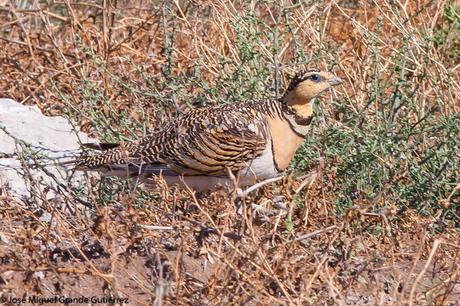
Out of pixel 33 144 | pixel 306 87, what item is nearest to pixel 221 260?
pixel 306 87

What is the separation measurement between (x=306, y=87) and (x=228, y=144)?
0.50 m

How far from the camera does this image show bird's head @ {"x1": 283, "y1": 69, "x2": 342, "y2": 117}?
17.7ft

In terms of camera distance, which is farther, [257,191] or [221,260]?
[257,191]

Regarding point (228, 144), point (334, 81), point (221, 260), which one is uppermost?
point (334, 81)

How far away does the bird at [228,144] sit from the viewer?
528cm

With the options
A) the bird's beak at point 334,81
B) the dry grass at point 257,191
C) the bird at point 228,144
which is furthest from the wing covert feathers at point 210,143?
the bird's beak at point 334,81

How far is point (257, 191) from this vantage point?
5258mm

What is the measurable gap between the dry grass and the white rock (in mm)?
205

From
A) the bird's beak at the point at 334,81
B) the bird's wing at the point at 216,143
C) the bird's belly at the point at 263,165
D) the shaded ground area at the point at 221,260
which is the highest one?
the bird's beak at the point at 334,81

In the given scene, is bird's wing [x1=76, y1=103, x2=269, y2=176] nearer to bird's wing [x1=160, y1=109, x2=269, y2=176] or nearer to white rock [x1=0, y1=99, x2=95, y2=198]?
bird's wing [x1=160, y1=109, x2=269, y2=176]

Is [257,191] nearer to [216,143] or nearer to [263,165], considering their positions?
[263,165]

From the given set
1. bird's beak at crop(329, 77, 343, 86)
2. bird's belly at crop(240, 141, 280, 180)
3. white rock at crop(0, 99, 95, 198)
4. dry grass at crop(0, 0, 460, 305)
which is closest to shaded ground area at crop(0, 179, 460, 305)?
dry grass at crop(0, 0, 460, 305)

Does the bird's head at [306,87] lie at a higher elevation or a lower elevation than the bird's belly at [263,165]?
higher

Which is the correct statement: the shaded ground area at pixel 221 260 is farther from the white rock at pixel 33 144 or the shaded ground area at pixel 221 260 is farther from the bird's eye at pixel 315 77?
the bird's eye at pixel 315 77
